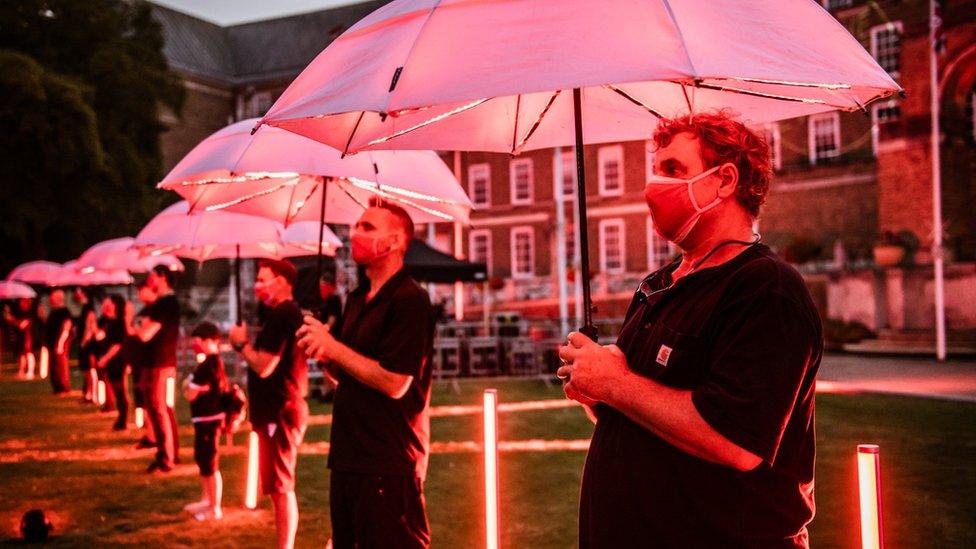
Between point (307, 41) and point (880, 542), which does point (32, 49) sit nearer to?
point (307, 41)

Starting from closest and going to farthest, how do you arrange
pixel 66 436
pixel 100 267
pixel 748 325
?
pixel 748 325, pixel 66 436, pixel 100 267

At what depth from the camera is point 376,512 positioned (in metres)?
4.01

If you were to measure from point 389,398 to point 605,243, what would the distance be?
43769 millimetres

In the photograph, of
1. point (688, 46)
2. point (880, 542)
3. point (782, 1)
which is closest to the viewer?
point (688, 46)

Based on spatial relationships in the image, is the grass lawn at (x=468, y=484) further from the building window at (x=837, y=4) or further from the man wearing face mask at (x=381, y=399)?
the building window at (x=837, y=4)

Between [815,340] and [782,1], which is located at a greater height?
[782,1]

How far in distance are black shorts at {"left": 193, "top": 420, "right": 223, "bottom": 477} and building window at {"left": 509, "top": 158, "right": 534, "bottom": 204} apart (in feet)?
136

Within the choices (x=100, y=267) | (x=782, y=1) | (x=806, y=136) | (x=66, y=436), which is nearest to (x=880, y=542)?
(x=782, y=1)

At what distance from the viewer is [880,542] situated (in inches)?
125

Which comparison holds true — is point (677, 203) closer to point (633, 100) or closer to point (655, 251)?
point (633, 100)

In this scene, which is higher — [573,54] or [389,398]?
[573,54]

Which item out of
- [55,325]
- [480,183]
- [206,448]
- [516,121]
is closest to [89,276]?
[55,325]

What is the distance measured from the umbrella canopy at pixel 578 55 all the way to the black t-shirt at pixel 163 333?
23.2ft

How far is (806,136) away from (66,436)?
118 ft
